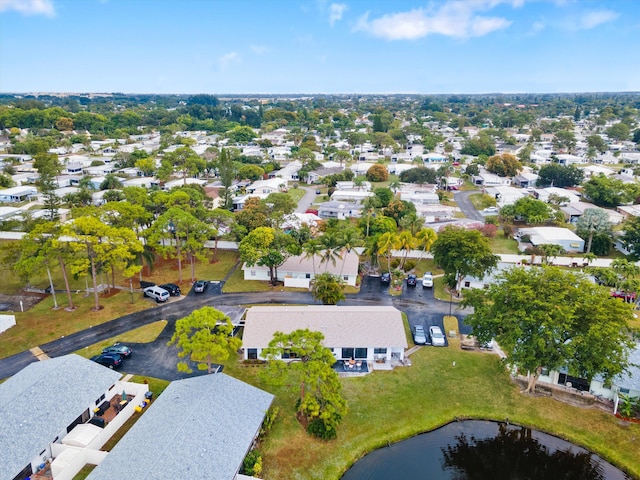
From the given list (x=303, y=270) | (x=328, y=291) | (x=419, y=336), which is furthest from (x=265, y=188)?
(x=419, y=336)

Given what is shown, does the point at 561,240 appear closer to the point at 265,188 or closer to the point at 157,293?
the point at 157,293

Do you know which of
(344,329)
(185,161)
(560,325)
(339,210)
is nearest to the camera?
(560,325)

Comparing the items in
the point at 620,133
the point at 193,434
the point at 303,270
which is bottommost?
the point at 193,434

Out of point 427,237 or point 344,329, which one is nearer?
point 344,329

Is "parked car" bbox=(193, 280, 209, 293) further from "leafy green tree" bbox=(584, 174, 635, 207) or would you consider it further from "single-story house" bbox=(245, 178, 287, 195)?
"leafy green tree" bbox=(584, 174, 635, 207)

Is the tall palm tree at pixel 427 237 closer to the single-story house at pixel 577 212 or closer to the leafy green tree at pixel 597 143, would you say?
the single-story house at pixel 577 212

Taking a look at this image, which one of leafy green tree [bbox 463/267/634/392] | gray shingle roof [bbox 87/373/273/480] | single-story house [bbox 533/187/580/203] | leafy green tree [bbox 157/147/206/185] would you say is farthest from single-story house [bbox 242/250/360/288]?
single-story house [bbox 533/187/580/203]
